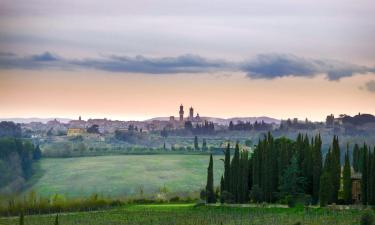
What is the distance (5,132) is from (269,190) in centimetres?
6338

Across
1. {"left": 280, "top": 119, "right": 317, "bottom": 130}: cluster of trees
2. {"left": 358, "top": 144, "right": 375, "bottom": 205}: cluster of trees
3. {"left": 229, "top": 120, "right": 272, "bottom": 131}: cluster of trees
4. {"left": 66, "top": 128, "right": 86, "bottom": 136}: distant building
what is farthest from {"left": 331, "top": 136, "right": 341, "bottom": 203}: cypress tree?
{"left": 66, "top": 128, "right": 86, "bottom": 136}: distant building

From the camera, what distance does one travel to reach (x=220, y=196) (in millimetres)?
61125

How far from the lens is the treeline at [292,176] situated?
2111 inches

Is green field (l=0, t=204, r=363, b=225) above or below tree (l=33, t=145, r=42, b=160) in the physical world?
below

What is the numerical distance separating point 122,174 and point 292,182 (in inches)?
2011

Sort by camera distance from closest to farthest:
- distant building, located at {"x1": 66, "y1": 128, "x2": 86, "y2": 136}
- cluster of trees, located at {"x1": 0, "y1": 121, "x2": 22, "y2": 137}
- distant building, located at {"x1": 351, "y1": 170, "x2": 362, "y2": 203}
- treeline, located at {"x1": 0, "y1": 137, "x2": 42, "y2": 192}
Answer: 1. distant building, located at {"x1": 351, "y1": 170, "x2": 362, "y2": 203}
2. treeline, located at {"x1": 0, "y1": 137, "x2": 42, "y2": 192}
3. cluster of trees, located at {"x1": 0, "y1": 121, "x2": 22, "y2": 137}
4. distant building, located at {"x1": 66, "y1": 128, "x2": 86, "y2": 136}

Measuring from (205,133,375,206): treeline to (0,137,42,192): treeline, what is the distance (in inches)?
1063

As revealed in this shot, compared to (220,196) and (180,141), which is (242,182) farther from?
(180,141)

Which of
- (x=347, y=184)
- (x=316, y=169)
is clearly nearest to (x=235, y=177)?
(x=316, y=169)

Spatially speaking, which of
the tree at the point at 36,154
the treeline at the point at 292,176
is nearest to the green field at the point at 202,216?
the treeline at the point at 292,176

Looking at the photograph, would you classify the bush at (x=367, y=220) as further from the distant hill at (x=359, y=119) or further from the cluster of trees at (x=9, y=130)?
the distant hill at (x=359, y=119)

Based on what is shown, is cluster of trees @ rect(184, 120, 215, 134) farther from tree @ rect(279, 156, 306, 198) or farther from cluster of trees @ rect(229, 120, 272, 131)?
tree @ rect(279, 156, 306, 198)

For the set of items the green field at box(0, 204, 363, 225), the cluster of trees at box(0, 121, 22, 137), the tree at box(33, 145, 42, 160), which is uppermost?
the cluster of trees at box(0, 121, 22, 137)

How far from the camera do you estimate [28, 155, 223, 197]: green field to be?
94.1 metres
